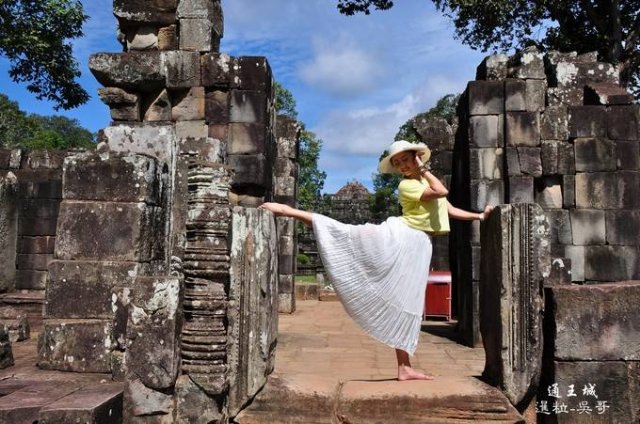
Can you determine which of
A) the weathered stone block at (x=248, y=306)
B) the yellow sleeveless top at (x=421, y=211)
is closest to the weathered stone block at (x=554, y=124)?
the yellow sleeveless top at (x=421, y=211)

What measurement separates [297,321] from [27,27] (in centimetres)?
1511

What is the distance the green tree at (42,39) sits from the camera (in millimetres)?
19203

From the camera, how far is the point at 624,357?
14.0ft

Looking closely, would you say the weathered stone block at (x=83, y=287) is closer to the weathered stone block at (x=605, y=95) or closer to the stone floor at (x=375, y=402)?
the stone floor at (x=375, y=402)

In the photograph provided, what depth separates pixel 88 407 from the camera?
139 inches

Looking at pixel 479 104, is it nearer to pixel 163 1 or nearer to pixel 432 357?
pixel 432 357

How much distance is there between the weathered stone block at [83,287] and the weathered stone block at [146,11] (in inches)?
194

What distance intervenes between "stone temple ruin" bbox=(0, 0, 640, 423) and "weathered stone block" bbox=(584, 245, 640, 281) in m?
0.02

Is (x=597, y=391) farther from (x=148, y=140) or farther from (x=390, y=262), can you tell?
(x=148, y=140)

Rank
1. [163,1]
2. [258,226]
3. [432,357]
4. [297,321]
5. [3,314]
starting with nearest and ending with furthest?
[258,226] < [432,357] < [3,314] < [163,1] < [297,321]

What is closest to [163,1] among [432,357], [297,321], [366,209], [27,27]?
[297,321]

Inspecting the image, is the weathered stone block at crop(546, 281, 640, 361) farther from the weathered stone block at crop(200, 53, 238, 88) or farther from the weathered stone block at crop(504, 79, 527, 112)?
the weathered stone block at crop(200, 53, 238, 88)

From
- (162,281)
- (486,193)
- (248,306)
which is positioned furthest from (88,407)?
(486,193)

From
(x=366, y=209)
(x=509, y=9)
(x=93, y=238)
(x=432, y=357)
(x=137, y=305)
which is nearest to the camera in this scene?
(x=137, y=305)
